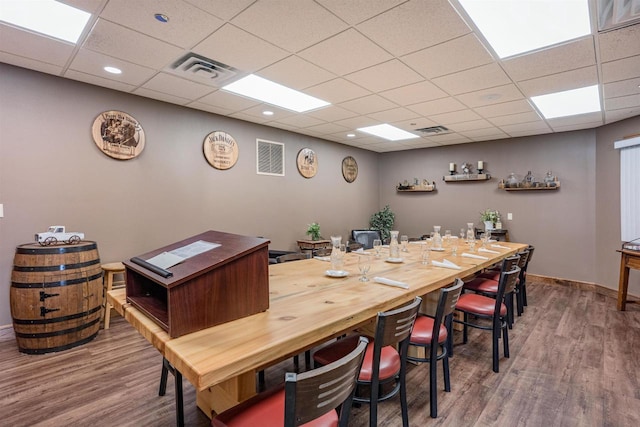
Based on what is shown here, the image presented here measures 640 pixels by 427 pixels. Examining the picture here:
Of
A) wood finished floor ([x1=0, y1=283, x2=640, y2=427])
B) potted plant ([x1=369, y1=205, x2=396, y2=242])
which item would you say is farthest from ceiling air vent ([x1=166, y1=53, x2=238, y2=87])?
potted plant ([x1=369, y1=205, x2=396, y2=242])

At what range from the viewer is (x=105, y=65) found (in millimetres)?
2879

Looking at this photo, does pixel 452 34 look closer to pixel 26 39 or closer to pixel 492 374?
pixel 492 374

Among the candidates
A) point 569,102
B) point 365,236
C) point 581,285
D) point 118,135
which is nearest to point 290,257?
point 118,135

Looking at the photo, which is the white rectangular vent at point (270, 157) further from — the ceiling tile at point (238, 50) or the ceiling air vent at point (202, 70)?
the ceiling tile at point (238, 50)

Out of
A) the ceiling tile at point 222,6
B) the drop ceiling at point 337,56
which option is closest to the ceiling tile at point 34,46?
the drop ceiling at point 337,56

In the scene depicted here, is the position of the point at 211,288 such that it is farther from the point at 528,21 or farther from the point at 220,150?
the point at 220,150

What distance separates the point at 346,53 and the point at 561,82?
2235 mm

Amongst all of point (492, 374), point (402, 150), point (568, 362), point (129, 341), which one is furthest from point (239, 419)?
point (402, 150)

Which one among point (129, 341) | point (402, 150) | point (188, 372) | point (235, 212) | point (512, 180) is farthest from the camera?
point (402, 150)

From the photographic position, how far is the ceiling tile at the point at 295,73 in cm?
282

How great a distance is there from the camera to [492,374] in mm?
2461

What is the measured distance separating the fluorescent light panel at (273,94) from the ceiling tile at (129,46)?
0.73 m

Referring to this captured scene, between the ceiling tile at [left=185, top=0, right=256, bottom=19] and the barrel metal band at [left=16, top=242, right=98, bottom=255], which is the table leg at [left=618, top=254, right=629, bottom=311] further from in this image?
the barrel metal band at [left=16, top=242, right=98, bottom=255]

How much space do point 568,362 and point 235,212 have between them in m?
4.09
